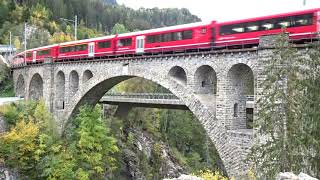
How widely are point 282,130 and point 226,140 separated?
181 inches

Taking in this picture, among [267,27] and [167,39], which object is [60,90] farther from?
[267,27]

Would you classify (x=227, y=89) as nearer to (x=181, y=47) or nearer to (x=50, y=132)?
(x=181, y=47)

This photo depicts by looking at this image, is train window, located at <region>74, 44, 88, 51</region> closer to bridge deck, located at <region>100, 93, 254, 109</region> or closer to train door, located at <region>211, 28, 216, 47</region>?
bridge deck, located at <region>100, 93, 254, 109</region>

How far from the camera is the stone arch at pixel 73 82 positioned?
37.6m

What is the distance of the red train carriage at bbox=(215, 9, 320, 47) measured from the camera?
65.6 feet

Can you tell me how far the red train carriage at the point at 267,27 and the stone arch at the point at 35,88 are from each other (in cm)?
2617

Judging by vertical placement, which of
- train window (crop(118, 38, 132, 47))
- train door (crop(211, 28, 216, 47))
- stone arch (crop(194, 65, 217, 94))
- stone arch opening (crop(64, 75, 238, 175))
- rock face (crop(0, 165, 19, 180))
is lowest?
rock face (crop(0, 165, 19, 180))

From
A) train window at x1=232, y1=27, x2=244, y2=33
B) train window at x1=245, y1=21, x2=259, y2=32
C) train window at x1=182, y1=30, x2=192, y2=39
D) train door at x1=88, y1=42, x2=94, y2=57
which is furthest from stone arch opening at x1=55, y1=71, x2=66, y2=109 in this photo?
train window at x1=245, y1=21, x2=259, y2=32

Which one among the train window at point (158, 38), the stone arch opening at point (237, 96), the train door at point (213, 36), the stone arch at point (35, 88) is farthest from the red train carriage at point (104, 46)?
the stone arch opening at point (237, 96)

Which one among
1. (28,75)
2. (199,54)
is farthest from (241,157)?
(28,75)

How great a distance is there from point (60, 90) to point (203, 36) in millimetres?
18858

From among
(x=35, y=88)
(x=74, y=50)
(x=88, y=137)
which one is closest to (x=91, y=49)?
(x=74, y=50)

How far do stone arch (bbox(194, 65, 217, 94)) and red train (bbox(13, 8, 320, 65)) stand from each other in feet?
4.54

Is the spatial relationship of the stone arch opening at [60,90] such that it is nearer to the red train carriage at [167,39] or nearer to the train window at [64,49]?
the train window at [64,49]
